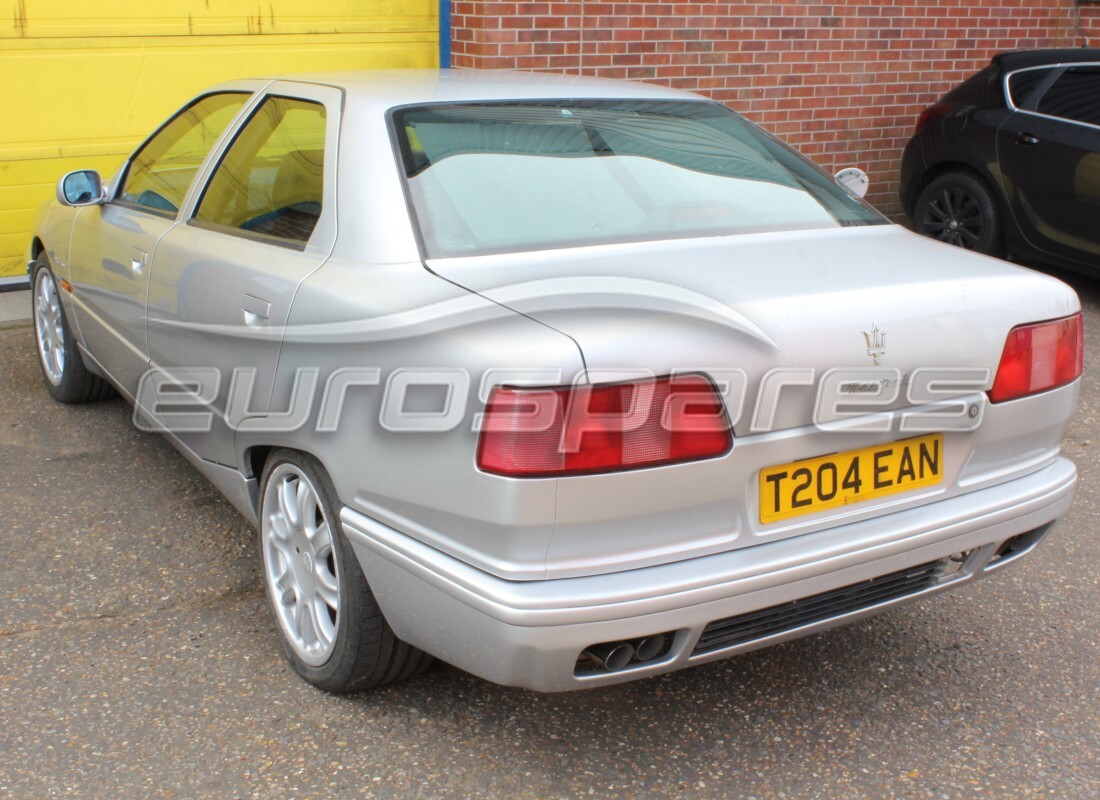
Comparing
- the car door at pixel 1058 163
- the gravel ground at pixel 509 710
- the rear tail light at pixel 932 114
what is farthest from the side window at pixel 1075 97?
the gravel ground at pixel 509 710

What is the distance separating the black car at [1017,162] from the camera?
6.85m

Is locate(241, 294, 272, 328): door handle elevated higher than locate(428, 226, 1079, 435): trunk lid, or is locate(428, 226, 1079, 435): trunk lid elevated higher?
locate(428, 226, 1079, 435): trunk lid

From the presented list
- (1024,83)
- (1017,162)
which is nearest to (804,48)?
(1024,83)

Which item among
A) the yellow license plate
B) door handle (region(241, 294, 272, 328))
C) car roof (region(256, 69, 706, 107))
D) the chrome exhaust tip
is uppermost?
car roof (region(256, 69, 706, 107))

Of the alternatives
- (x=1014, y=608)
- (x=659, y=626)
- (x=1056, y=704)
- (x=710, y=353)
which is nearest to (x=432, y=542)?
(x=659, y=626)

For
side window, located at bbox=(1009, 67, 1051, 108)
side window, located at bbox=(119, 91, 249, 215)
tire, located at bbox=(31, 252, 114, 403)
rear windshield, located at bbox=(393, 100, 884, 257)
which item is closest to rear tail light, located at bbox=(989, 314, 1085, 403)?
rear windshield, located at bbox=(393, 100, 884, 257)

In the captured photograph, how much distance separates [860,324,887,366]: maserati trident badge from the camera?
241cm

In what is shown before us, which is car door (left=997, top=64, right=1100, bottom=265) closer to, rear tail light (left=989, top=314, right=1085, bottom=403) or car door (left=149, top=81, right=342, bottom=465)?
rear tail light (left=989, top=314, right=1085, bottom=403)

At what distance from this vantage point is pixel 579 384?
85.7 inches

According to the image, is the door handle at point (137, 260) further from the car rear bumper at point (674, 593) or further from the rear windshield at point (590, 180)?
Result: the car rear bumper at point (674, 593)

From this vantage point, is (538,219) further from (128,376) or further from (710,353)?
(128,376)

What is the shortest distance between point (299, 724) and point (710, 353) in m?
1.34

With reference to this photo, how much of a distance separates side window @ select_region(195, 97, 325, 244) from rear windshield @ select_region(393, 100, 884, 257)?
299mm

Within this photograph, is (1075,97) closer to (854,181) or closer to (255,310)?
(854,181)
